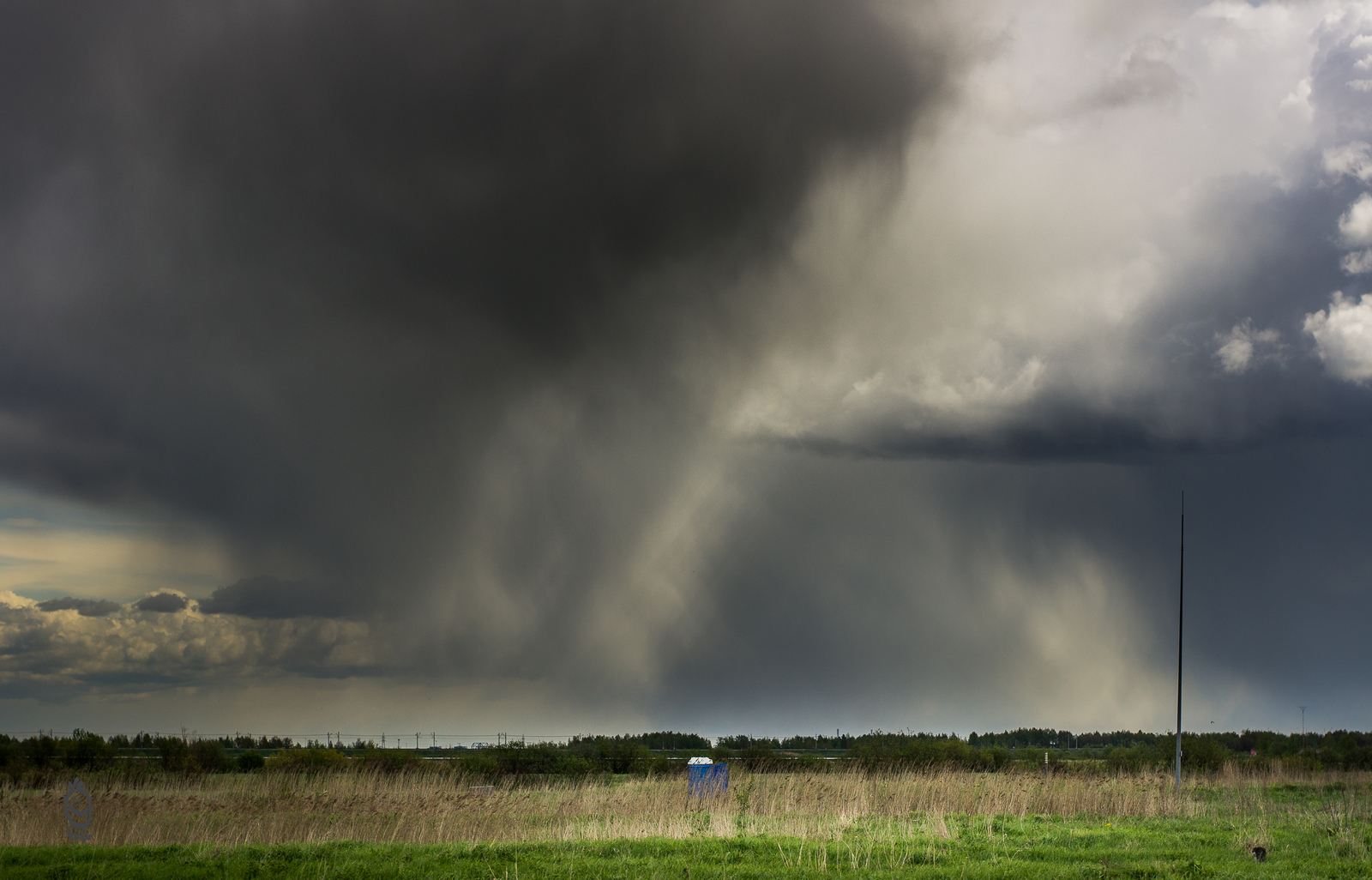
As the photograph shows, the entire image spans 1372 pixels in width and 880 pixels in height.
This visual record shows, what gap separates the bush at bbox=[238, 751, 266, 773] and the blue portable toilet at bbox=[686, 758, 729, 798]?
30506 mm

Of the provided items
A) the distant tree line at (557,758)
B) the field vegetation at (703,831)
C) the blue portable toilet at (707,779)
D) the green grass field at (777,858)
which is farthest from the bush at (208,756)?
the green grass field at (777,858)

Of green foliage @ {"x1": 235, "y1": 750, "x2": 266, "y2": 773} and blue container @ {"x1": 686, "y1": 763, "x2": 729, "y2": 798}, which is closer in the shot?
blue container @ {"x1": 686, "y1": 763, "x2": 729, "y2": 798}

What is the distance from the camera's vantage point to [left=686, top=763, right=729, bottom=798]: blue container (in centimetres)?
2867

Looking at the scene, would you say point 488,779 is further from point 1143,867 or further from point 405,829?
point 1143,867

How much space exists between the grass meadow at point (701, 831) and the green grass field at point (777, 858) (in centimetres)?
7

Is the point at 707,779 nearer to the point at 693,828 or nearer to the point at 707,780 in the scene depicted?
the point at 707,780

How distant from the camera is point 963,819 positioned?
911 inches

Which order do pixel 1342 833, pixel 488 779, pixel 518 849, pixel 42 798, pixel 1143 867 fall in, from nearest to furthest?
pixel 1143 867 → pixel 518 849 → pixel 1342 833 → pixel 42 798 → pixel 488 779

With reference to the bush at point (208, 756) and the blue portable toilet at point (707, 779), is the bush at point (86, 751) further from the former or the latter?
the blue portable toilet at point (707, 779)

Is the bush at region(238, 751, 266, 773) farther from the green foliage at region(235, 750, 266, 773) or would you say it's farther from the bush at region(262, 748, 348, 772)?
the bush at region(262, 748, 348, 772)

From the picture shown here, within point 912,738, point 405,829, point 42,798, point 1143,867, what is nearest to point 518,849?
point 405,829

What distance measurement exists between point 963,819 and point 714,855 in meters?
9.61

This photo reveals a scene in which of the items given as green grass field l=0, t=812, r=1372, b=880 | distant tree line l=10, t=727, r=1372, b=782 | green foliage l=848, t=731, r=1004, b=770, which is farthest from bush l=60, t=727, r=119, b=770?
green foliage l=848, t=731, r=1004, b=770

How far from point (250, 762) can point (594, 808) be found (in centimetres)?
3408
